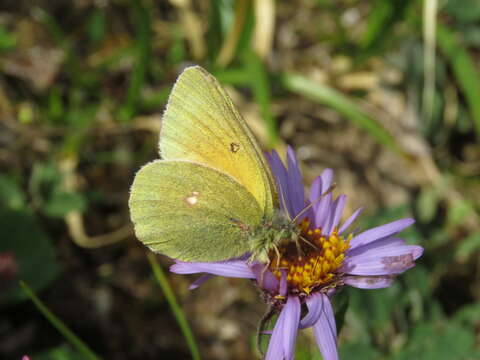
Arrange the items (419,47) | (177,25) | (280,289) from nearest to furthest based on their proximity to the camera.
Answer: (280,289)
(419,47)
(177,25)

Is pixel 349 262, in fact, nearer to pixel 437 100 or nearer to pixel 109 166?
pixel 109 166

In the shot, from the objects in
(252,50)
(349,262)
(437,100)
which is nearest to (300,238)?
(349,262)

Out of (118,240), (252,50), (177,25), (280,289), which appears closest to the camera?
(280,289)

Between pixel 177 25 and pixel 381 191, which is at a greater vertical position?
pixel 177 25

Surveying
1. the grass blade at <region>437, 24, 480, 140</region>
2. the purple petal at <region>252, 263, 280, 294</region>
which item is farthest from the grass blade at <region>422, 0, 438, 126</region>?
the purple petal at <region>252, 263, 280, 294</region>

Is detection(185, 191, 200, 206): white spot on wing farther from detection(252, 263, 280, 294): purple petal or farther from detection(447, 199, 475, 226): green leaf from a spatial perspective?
detection(447, 199, 475, 226): green leaf

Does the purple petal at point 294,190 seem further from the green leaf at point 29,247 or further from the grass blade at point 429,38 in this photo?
the grass blade at point 429,38

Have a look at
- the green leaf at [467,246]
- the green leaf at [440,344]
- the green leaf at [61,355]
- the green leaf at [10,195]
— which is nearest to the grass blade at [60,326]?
the green leaf at [61,355]
